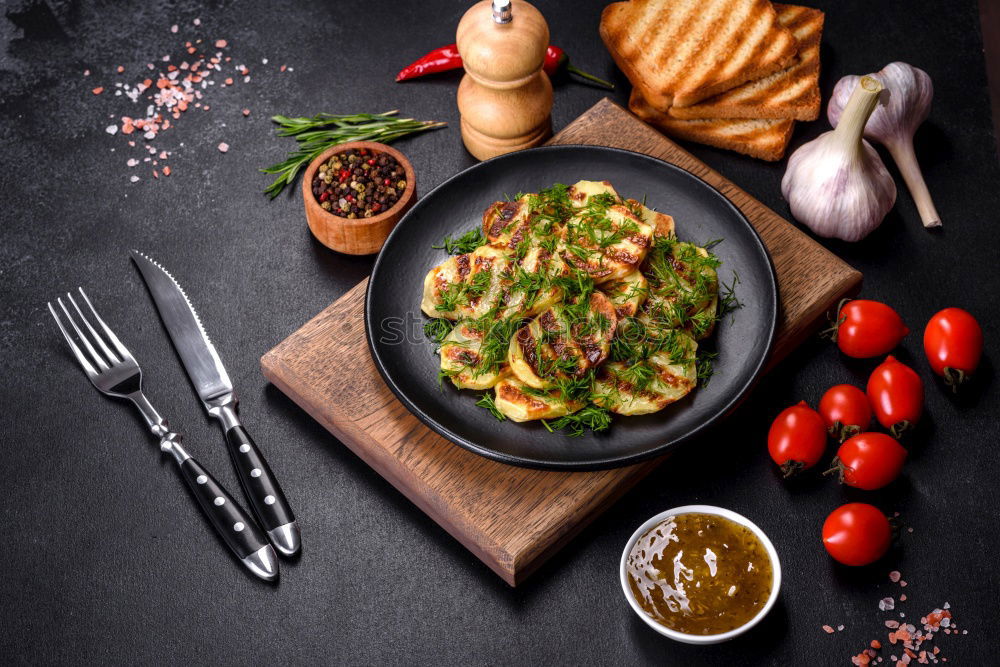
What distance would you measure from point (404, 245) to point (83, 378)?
117 cm

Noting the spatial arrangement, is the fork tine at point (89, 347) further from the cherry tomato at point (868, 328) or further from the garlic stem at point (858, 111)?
the garlic stem at point (858, 111)

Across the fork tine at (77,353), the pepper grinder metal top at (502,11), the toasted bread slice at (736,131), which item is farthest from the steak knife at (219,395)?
the toasted bread slice at (736,131)

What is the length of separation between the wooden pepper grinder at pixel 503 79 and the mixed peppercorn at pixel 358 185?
15.0 inches

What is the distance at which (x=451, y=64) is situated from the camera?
13.6ft

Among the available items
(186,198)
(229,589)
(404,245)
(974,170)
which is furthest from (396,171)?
(974,170)

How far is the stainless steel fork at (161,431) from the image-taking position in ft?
10.2

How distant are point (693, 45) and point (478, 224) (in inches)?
46.3

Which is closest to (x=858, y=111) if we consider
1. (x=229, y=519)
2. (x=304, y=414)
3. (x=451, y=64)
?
(x=451, y=64)

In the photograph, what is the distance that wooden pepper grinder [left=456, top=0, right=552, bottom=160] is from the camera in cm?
349

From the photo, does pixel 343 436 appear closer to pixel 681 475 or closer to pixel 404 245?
pixel 404 245

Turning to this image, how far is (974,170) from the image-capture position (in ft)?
13.0

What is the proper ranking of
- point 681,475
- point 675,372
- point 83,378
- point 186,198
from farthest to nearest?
point 186,198 → point 83,378 → point 681,475 → point 675,372

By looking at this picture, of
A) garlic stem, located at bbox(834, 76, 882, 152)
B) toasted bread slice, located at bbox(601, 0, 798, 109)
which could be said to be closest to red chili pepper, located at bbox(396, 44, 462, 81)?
toasted bread slice, located at bbox(601, 0, 798, 109)

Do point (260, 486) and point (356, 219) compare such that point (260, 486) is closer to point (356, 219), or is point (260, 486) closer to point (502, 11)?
point (356, 219)
